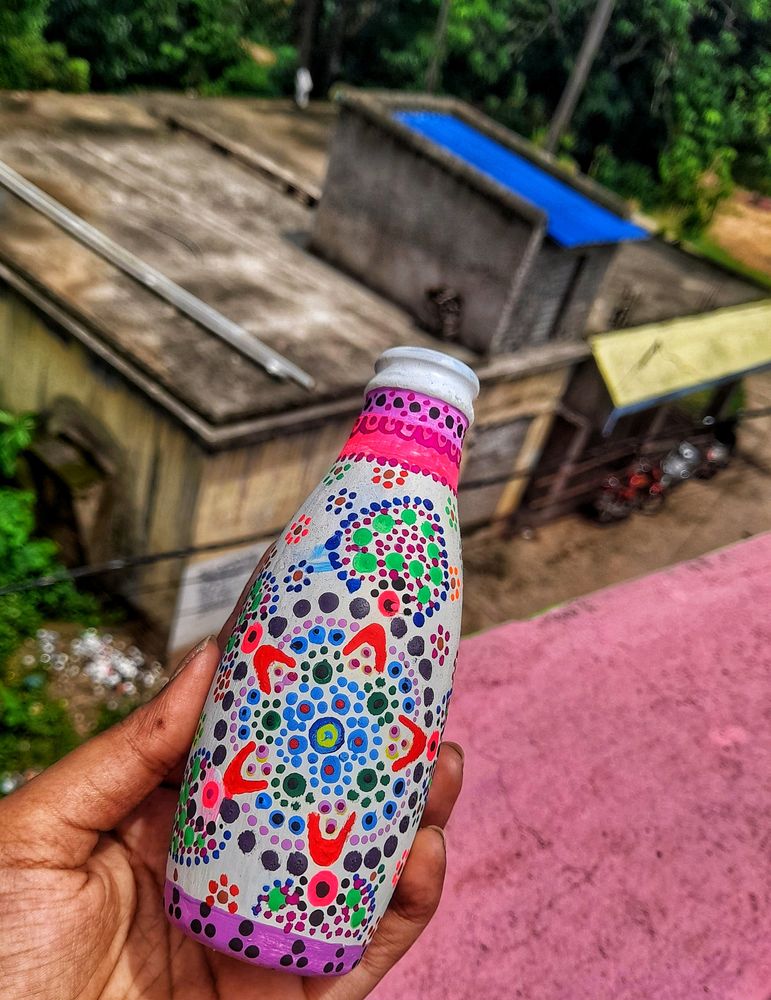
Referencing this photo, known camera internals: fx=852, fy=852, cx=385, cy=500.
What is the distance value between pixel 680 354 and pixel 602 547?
336 cm

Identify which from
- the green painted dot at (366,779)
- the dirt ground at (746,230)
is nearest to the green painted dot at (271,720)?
the green painted dot at (366,779)

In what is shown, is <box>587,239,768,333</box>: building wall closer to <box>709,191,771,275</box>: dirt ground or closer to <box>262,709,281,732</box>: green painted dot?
<box>709,191,771,275</box>: dirt ground

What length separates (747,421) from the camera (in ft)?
61.5

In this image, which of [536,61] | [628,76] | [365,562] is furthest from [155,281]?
[628,76]

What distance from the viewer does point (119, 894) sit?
2.52 metres

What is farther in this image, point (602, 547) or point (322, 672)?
point (602, 547)

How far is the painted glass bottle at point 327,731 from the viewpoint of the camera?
2.03 meters

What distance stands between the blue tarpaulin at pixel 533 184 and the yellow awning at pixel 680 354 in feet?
6.07

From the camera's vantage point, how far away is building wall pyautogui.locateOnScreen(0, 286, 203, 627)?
8.27 metres

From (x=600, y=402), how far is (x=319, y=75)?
56.6 feet

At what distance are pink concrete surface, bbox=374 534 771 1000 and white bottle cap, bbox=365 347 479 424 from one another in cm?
142

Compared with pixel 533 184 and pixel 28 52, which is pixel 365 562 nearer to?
pixel 533 184

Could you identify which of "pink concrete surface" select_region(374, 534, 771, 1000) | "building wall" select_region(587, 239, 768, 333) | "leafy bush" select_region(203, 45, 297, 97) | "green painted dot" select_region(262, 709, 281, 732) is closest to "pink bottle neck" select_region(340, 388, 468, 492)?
"green painted dot" select_region(262, 709, 281, 732)

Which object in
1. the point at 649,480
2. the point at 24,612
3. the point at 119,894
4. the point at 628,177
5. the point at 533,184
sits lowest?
the point at 24,612
